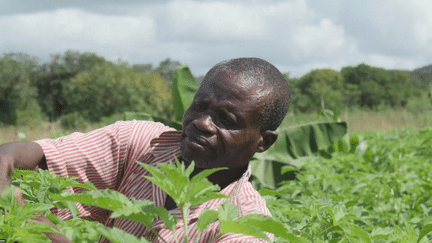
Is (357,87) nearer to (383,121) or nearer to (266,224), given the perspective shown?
(383,121)

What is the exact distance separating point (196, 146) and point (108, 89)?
44.9 m

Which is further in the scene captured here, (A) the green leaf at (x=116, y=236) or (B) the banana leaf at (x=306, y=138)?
(B) the banana leaf at (x=306, y=138)

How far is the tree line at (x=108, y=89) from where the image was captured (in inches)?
1476

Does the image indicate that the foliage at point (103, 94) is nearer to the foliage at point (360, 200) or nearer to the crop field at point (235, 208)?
the foliage at point (360, 200)

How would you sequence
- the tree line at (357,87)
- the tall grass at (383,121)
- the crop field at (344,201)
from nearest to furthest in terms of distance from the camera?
the crop field at (344,201), the tall grass at (383,121), the tree line at (357,87)

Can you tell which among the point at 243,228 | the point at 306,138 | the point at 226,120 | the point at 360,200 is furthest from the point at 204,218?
the point at 306,138

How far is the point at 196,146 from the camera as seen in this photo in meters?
1.58

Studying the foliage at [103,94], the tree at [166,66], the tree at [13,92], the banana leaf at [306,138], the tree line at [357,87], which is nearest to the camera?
the banana leaf at [306,138]

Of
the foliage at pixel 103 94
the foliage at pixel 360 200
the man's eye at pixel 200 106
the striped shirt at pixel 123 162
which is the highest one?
the man's eye at pixel 200 106

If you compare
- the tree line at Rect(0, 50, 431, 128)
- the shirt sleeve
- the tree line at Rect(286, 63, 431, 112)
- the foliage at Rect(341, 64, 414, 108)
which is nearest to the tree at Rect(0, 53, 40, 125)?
the tree line at Rect(0, 50, 431, 128)

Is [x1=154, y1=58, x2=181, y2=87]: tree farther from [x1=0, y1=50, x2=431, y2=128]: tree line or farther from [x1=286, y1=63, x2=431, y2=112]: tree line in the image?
[x1=286, y1=63, x2=431, y2=112]: tree line

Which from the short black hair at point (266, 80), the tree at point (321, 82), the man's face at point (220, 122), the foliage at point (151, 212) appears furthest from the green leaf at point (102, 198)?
the tree at point (321, 82)

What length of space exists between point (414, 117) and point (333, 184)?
15009 mm

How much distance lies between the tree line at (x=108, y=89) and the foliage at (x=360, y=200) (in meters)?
35.3
